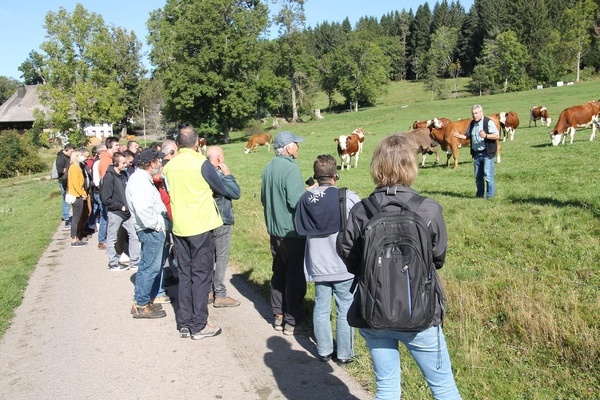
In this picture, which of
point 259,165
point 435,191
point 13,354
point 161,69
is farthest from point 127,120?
point 13,354

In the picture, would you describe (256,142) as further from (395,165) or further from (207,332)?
(395,165)

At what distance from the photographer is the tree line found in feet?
161

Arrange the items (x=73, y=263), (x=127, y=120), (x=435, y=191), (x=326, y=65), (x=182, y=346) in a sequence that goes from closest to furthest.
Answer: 1. (x=182, y=346)
2. (x=73, y=263)
3. (x=435, y=191)
4. (x=127, y=120)
5. (x=326, y=65)

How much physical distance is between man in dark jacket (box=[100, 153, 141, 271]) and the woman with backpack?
21.3 ft

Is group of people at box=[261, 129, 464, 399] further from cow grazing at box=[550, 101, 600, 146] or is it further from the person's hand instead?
cow grazing at box=[550, 101, 600, 146]

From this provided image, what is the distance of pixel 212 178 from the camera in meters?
5.70

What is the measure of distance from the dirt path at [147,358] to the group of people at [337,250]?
0.35m

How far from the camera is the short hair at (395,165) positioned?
3.00 metres

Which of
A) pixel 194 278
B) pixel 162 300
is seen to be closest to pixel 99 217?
pixel 162 300

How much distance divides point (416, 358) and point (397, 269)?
2.08ft

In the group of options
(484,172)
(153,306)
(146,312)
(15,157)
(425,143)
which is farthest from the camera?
(15,157)

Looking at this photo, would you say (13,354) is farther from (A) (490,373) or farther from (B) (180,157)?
(A) (490,373)

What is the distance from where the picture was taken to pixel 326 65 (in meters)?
88.8

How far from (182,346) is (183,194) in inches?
63.6
